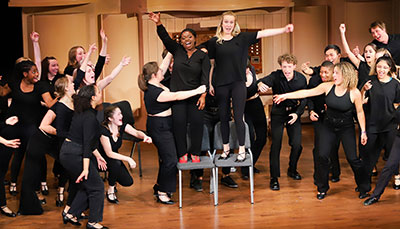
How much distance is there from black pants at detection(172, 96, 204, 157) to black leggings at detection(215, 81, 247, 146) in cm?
22

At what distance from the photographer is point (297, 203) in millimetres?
5965

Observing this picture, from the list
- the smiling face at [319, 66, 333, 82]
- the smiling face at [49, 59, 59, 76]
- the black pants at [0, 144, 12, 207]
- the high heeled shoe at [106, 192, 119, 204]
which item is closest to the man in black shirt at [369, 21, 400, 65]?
the smiling face at [319, 66, 333, 82]

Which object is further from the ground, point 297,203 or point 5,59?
point 5,59

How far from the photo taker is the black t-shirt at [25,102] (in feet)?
19.7

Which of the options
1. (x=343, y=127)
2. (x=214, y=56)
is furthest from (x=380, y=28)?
(x=214, y=56)

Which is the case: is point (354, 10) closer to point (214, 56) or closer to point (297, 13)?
point (297, 13)

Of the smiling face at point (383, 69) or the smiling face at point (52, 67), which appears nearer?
the smiling face at point (383, 69)

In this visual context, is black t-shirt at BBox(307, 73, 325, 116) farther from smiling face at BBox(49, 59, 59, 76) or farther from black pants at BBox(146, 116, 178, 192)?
smiling face at BBox(49, 59, 59, 76)

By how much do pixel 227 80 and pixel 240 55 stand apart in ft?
0.90

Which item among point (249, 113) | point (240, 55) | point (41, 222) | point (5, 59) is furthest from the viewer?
point (5, 59)

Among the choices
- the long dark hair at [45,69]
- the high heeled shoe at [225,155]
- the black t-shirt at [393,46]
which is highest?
the black t-shirt at [393,46]

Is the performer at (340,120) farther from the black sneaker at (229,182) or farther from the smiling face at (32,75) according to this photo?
the smiling face at (32,75)

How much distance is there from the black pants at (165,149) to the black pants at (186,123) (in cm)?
7

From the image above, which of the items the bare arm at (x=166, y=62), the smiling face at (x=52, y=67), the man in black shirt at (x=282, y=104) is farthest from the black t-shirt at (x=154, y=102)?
the smiling face at (x=52, y=67)
